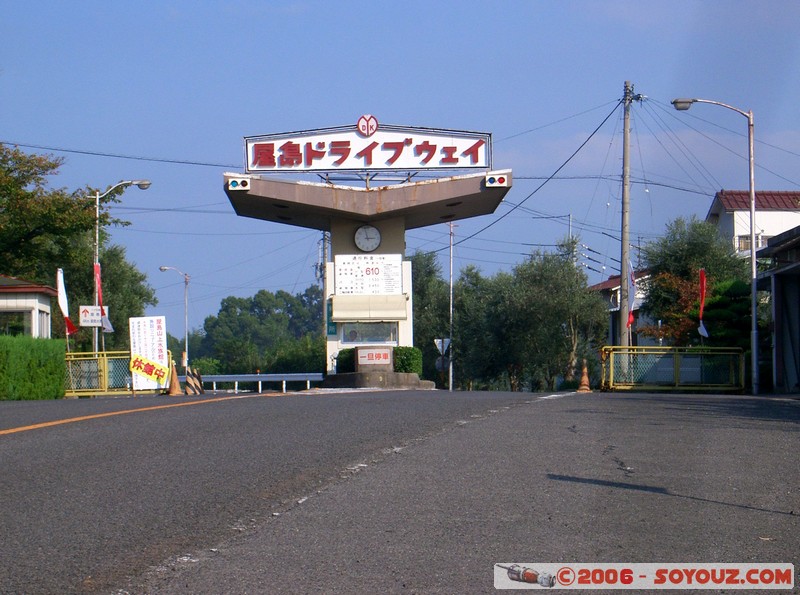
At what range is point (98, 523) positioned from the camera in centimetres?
735

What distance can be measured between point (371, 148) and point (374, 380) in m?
9.28

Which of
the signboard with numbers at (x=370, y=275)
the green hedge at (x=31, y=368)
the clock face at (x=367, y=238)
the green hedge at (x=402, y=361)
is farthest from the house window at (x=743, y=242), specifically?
the green hedge at (x=31, y=368)

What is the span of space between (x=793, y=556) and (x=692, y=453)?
430 centimetres

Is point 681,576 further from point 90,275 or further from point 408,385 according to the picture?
point 90,275

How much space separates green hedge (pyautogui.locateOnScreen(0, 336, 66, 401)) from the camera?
76.1ft

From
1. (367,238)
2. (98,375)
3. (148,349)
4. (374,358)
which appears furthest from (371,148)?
(98,375)

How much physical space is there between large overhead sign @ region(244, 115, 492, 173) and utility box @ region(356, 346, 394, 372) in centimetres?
717

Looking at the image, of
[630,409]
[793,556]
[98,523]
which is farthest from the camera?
[630,409]

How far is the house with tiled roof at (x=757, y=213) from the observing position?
195 feet

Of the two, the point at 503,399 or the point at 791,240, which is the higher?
the point at 791,240

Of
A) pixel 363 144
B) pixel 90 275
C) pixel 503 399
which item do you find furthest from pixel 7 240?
pixel 503 399

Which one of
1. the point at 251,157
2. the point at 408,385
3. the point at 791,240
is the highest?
the point at 251,157

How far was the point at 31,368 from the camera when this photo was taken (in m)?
24.3

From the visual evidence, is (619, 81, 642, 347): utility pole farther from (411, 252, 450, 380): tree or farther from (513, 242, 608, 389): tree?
(411, 252, 450, 380): tree
